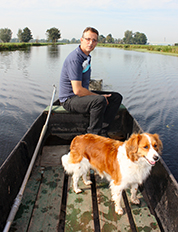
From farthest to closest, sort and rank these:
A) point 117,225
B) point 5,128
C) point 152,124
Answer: point 152,124, point 5,128, point 117,225

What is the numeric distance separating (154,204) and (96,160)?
1044mm

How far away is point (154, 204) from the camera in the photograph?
2713 millimetres

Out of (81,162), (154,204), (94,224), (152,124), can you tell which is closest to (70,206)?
(94,224)

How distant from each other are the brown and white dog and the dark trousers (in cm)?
71

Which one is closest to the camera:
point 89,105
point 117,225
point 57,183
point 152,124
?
point 117,225

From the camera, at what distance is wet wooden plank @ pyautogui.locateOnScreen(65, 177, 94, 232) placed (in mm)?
2400

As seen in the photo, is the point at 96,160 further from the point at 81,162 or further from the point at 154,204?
the point at 154,204

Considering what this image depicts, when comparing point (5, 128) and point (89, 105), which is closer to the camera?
Result: point (89, 105)

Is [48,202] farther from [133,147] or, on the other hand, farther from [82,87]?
[82,87]

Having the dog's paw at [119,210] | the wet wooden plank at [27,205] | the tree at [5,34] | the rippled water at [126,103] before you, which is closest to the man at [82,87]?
the wet wooden plank at [27,205]

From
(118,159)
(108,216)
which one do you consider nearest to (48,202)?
(108,216)

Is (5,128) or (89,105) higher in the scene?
(89,105)

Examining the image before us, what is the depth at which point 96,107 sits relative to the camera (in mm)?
3646

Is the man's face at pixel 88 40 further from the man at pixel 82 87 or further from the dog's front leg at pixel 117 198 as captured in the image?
the dog's front leg at pixel 117 198
